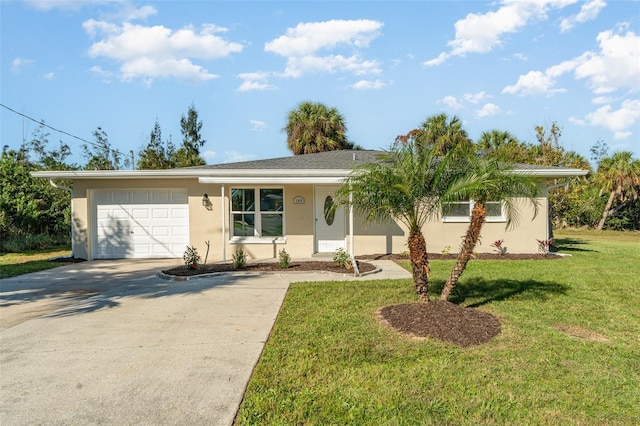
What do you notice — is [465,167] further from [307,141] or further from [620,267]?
[307,141]

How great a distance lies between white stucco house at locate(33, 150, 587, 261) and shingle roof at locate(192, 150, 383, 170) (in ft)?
0.12

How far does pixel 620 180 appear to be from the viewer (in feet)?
84.2

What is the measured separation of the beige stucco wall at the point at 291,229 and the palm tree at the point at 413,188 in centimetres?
636

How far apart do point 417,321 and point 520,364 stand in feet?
4.64

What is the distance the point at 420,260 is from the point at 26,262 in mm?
12160

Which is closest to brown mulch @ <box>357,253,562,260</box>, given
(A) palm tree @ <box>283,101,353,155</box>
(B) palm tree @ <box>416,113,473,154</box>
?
(B) palm tree @ <box>416,113,473,154</box>

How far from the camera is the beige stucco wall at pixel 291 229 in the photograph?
1208 cm

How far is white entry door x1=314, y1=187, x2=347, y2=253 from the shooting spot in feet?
40.5

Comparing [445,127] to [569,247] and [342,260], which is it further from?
[342,260]

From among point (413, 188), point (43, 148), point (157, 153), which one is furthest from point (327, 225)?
point (43, 148)

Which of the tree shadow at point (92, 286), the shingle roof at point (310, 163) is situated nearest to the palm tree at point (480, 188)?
the tree shadow at point (92, 286)

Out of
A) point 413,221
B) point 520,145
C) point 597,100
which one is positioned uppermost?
point 597,100

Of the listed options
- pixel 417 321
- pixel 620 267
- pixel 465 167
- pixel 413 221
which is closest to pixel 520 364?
pixel 417 321

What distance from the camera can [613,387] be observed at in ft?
11.2
